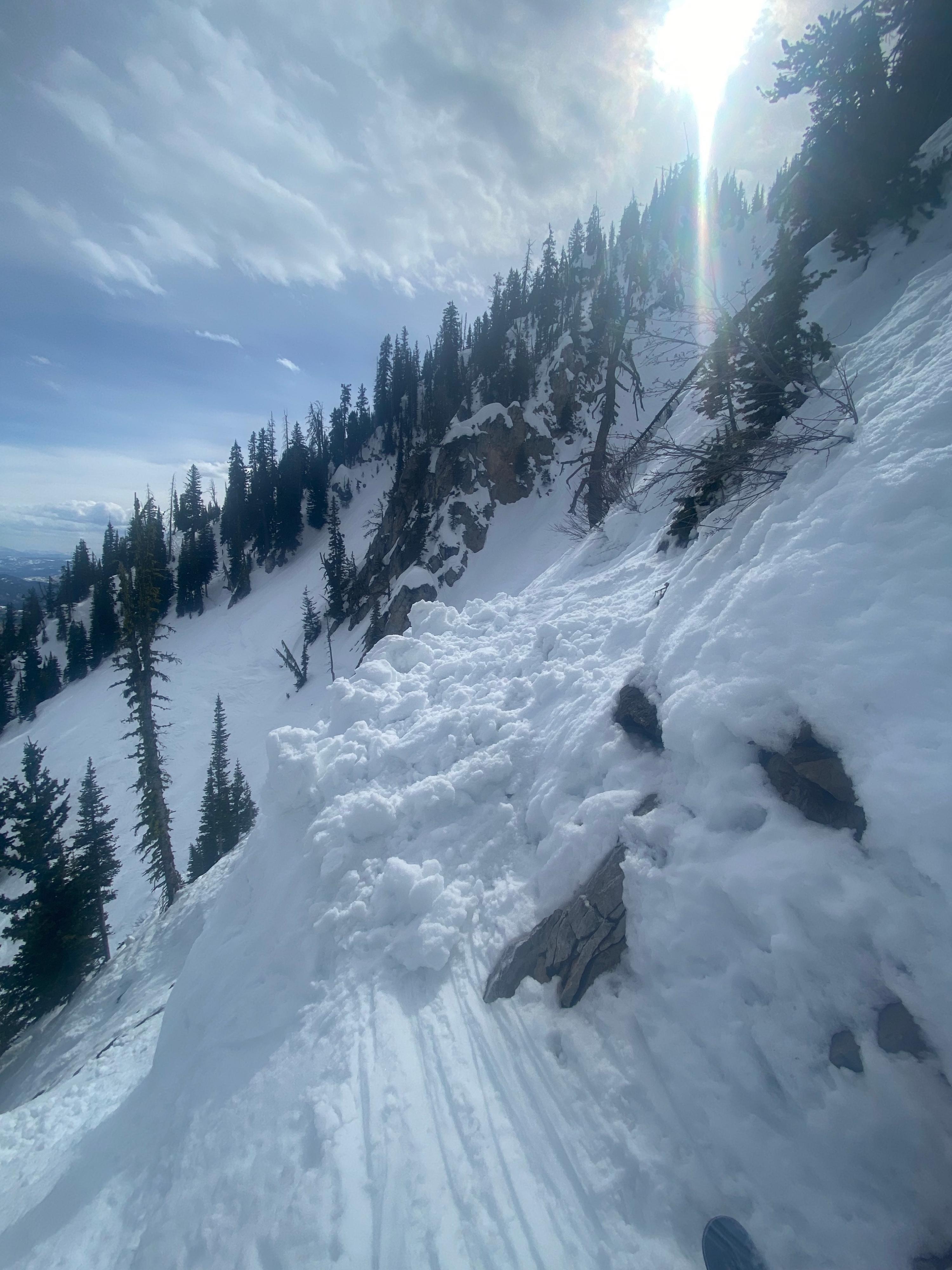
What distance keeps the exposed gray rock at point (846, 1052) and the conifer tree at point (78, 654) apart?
76.0m

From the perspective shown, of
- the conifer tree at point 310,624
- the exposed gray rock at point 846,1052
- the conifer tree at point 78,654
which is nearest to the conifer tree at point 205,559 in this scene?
the conifer tree at point 78,654

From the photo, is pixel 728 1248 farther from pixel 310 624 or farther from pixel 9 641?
pixel 9 641

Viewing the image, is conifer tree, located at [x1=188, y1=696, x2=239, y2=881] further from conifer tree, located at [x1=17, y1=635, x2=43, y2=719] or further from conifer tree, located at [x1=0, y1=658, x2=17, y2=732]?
conifer tree, located at [x1=0, y1=658, x2=17, y2=732]

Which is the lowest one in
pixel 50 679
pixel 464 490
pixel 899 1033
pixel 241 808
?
pixel 50 679

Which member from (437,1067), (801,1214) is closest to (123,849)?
(437,1067)

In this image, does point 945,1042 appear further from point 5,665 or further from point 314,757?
point 5,665

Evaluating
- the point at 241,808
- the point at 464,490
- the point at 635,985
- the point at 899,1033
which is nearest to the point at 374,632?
the point at 464,490

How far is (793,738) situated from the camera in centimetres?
349

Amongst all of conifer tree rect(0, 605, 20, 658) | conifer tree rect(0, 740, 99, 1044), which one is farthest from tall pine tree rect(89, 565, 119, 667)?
conifer tree rect(0, 740, 99, 1044)

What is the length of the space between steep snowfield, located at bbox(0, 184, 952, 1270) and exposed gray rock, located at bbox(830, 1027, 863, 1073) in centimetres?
4

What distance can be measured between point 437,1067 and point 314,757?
4174 mm

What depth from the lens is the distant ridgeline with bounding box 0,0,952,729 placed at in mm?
7102

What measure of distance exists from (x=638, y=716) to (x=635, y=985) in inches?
91.3

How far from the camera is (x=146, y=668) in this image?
51.2 ft
